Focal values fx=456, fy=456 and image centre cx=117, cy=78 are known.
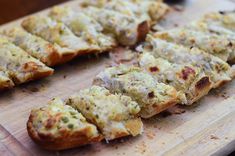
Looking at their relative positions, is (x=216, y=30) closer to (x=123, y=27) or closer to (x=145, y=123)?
(x=123, y=27)

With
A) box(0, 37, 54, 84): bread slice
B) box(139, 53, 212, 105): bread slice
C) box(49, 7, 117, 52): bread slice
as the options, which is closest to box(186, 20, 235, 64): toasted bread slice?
box(139, 53, 212, 105): bread slice

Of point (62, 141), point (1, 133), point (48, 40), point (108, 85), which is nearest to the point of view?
point (62, 141)

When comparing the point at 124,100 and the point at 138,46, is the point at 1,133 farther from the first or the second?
the point at 138,46

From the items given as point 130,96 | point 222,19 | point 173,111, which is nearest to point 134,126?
point 130,96

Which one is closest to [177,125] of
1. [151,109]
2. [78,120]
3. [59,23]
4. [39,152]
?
[151,109]

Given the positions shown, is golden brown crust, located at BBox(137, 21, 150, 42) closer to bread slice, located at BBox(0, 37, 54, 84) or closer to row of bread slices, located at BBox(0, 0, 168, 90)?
row of bread slices, located at BBox(0, 0, 168, 90)

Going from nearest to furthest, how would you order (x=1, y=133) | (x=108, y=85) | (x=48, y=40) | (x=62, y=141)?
(x=62, y=141), (x=1, y=133), (x=108, y=85), (x=48, y=40)
